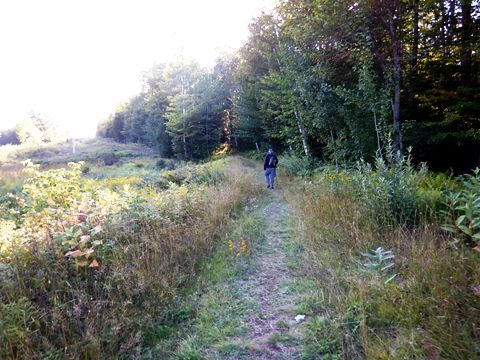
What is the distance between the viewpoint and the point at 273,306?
315 centimetres

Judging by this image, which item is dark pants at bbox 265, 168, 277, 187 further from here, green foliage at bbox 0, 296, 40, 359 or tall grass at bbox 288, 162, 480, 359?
green foliage at bbox 0, 296, 40, 359

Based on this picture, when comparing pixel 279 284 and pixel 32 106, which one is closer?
pixel 279 284

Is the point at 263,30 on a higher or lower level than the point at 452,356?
higher

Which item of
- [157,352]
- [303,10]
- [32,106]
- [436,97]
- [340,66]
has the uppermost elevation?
[32,106]

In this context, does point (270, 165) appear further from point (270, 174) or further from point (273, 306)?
point (273, 306)

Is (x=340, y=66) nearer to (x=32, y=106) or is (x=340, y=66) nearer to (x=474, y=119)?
(x=474, y=119)

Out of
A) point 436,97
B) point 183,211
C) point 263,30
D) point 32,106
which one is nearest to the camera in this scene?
point 183,211

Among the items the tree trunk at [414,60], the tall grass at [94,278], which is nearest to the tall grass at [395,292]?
the tall grass at [94,278]

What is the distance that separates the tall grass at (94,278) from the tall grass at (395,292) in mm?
1841

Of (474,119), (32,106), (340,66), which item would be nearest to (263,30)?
(340,66)

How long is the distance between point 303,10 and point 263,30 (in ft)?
21.0

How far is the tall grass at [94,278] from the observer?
2.60 m

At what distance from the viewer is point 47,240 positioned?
136 inches

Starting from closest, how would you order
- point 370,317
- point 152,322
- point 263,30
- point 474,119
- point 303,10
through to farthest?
point 370,317
point 152,322
point 474,119
point 303,10
point 263,30
